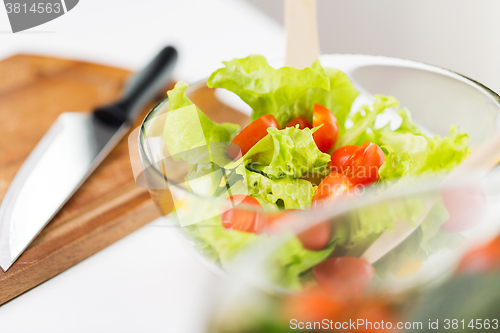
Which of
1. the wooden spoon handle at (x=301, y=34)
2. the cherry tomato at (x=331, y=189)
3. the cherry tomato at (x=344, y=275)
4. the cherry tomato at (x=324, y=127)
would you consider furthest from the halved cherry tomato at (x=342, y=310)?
the wooden spoon handle at (x=301, y=34)

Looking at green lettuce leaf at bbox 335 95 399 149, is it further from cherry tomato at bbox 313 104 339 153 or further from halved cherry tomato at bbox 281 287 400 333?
halved cherry tomato at bbox 281 287 400 333

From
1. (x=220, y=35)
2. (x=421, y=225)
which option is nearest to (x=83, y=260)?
(x=421, y=225)

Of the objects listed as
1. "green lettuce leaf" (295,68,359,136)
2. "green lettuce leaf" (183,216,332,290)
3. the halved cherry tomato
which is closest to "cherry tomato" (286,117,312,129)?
"green lettuce leaf" (295,68,359,136)

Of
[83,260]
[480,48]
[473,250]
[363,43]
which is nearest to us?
[473,250]

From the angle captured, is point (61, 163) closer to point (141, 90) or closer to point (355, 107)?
point (141, 90)

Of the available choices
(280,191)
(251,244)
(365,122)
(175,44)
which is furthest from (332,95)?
(175,44)

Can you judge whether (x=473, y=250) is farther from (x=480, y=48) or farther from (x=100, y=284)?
(x=480, y=48)
